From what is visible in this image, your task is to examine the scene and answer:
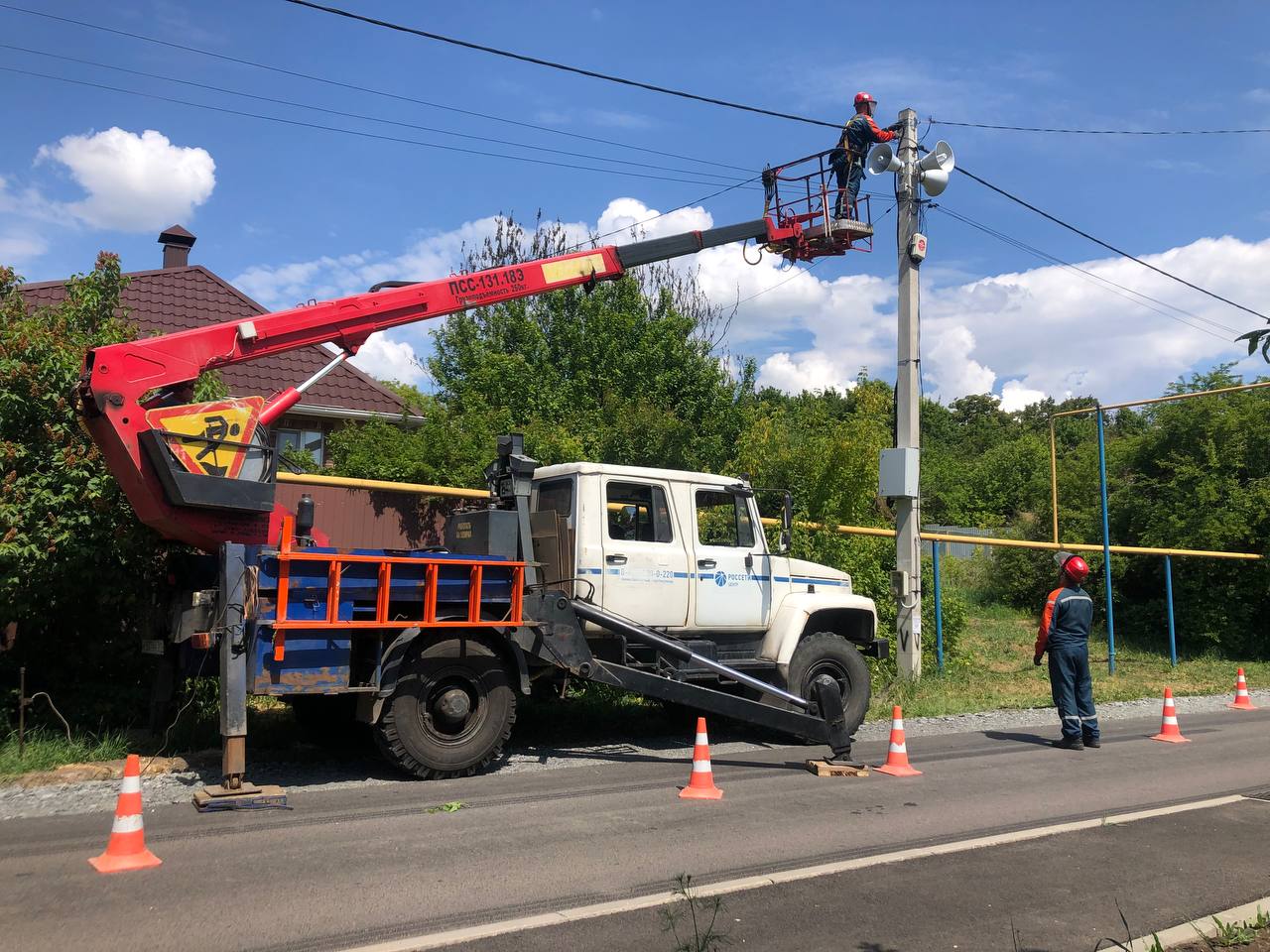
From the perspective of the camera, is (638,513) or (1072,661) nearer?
(638,513)

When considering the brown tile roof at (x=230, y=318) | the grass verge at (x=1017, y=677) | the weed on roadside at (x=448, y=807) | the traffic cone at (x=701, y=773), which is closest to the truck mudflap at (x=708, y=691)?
the traffic cone at (x=701, y=773)

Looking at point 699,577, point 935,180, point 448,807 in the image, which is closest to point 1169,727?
point 699,577

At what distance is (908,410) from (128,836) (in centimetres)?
1120

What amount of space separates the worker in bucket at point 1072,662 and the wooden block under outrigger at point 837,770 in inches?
111

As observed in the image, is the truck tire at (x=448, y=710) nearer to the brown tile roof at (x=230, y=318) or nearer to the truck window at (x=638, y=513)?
the truck window at (x=638, y=513)

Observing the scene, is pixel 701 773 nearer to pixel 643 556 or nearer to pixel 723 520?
pixel 643 556

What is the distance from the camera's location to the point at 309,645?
24.2ft

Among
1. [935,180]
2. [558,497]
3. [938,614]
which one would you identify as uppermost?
[935,180]

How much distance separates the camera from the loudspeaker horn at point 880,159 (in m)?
13.7

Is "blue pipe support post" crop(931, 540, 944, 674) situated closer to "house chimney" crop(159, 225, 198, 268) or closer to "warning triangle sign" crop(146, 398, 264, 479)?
"warning triangle sign" crop(146, 398, 264, 479)

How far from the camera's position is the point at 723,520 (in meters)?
10.1

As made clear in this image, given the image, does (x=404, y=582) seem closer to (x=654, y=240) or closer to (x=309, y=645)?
(x=309, y=645)

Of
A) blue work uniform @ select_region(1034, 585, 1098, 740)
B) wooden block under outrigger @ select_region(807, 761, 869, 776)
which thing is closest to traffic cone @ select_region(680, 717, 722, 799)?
wooden block under outrigger @ select_region(807, 761, 869, 776)

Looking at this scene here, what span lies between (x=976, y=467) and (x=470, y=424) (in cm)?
4318
